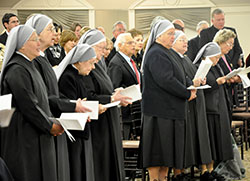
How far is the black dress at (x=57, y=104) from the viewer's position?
409 cm

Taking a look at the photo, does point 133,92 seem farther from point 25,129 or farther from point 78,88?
point 25,129

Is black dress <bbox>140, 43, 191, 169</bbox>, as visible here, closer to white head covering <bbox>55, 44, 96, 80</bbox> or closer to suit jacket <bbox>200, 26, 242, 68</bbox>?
white head covering <bbox>55, 44, 96, 80</bbox>

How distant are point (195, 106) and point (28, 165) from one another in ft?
9.93

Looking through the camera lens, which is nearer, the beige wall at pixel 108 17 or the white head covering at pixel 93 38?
the white head covering at pixel 93 38

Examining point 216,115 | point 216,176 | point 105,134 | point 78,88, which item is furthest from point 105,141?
point 216,115

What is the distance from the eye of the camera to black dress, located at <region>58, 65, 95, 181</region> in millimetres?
4375

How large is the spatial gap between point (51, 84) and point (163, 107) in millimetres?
1708

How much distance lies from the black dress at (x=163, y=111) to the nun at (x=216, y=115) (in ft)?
3.39

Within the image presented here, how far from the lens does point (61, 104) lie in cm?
414

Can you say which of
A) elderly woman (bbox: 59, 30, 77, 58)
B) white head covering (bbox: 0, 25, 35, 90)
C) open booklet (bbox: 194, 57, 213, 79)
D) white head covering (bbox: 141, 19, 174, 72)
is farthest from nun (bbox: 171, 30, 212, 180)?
white head covering (bbox: 0, 25, 35, 90)

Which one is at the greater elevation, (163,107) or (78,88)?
(78,88)

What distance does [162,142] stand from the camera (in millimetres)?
5473

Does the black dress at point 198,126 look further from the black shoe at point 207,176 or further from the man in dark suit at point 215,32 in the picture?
the man in dark suit at point 215,32

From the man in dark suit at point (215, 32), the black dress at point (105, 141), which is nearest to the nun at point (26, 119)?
the black dress at point (105, 141)
